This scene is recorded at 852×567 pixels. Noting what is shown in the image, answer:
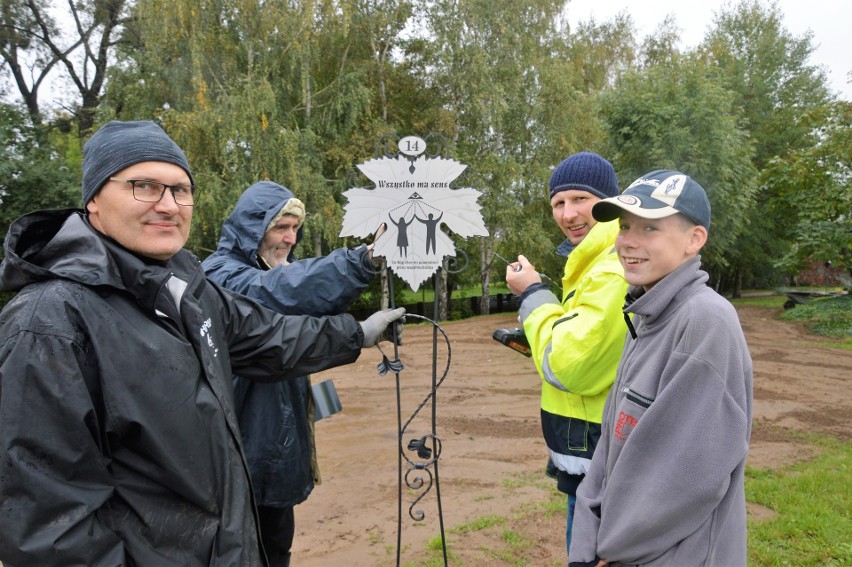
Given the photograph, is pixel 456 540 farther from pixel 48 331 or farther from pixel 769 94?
pixel 769 94

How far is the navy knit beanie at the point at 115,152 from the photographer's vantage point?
1584 mm

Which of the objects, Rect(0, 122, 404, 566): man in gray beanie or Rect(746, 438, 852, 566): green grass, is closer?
Rect(0, 122, 404, 566): man in gray beanie

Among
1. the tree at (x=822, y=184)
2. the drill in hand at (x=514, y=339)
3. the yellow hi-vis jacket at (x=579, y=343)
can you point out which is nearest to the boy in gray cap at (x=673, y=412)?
the yellow hi-vis jacket at (x=579, y=343)

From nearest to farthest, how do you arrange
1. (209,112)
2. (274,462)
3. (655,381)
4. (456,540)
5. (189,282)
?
(655,381)
(189,282)
(274,462)
(456,540)
(209,112)

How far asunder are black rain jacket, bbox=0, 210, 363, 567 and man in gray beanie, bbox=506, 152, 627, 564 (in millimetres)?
1114

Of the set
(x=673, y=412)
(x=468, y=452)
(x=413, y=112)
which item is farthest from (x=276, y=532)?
(x=413, y=112)

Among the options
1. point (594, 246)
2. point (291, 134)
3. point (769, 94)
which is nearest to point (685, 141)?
point (769, 94)

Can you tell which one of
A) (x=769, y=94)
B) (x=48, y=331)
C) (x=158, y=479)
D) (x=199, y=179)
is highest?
(x=769, y=94)

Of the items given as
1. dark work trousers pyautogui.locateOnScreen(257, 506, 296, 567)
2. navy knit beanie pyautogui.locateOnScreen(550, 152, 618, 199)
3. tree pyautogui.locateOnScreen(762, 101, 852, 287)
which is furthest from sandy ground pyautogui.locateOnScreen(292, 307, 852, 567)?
tree pyautogui.locateOnScreen(762, 101, 852, 287)

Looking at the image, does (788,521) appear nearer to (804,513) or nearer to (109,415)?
(804,513)

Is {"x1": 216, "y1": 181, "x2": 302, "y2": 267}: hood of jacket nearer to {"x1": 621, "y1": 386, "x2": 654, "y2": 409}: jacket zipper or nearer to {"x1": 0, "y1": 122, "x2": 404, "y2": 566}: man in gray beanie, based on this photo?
{"x1": 0, "y1": 122, "x2": 404, "y2": 566}: man in gray beanie

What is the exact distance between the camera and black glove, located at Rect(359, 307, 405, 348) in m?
2.58

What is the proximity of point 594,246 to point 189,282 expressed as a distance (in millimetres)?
1423

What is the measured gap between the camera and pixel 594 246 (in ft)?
7.12
